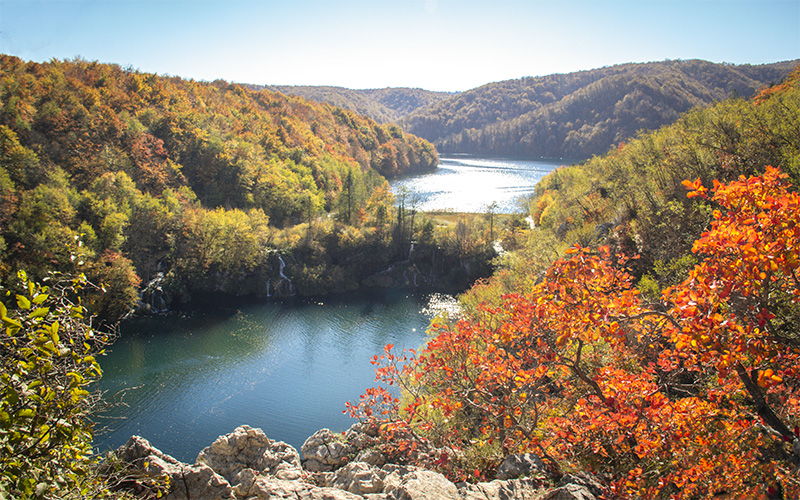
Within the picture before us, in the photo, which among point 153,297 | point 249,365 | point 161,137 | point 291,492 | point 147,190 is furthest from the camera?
point 161,137

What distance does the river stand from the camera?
24731 mm

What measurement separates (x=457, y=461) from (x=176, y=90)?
315ft

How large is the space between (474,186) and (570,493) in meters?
94.6

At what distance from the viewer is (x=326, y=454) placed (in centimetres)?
1536

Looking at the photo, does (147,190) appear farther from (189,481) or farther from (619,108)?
(619,108)

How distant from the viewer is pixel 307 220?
203 feet

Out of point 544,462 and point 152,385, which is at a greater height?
point 544,462

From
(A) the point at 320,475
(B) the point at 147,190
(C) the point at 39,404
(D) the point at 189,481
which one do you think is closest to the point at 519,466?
(A) the point at 320,475

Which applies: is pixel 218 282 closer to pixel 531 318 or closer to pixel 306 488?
pixel 306 488

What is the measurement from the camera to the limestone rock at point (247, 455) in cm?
1412

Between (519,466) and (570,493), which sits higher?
(570,493)

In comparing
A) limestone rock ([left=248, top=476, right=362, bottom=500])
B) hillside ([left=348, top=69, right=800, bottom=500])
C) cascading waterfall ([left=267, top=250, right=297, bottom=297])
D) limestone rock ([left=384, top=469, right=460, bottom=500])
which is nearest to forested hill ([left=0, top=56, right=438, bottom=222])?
cascading waterfall ([left=267, top=250, right=297, bottom=297])

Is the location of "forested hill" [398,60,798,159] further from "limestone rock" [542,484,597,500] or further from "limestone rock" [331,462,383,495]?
"limestone rock" [542,484,597,500]

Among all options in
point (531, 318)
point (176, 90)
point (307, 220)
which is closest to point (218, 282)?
point (307, 220)
